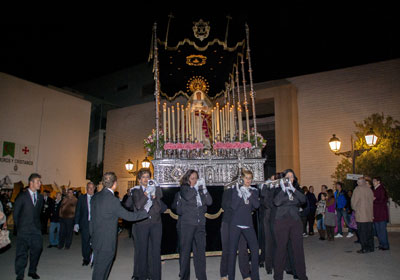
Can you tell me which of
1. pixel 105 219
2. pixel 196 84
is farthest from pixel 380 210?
pixel 105 219

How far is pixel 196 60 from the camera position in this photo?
9.43 m

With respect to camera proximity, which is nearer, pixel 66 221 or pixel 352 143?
pixel 66 221

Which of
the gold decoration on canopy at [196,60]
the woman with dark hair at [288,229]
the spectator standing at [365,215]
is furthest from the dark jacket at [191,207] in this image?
the gold decoration on canopy at [196,60]

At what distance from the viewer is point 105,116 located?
79.0 ft

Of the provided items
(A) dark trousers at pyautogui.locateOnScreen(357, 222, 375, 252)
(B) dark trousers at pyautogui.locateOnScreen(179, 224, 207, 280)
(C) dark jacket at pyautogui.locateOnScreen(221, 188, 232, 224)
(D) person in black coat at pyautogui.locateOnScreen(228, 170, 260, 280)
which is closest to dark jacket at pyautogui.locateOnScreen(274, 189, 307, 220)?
(D) person in black coat at pyautogui.locateOnScreen(228, 170, 260, 280)

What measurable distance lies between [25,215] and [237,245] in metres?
3.72

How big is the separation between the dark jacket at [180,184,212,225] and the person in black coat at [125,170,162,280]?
1.42ft

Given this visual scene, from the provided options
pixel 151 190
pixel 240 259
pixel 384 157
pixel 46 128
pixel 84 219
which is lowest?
pixel 240 259

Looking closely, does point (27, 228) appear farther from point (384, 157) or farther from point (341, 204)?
point (384, 157)

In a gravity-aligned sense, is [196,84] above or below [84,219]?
above

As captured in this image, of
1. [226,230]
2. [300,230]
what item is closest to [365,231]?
[300,230]

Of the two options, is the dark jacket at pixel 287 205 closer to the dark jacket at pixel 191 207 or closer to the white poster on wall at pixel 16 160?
the dark jacket at pixel 191 207

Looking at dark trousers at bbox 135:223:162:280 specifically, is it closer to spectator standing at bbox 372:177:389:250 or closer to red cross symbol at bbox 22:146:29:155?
spectator standing at bbox 372:177:389:250

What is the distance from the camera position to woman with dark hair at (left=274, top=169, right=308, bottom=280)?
5.18 meters
